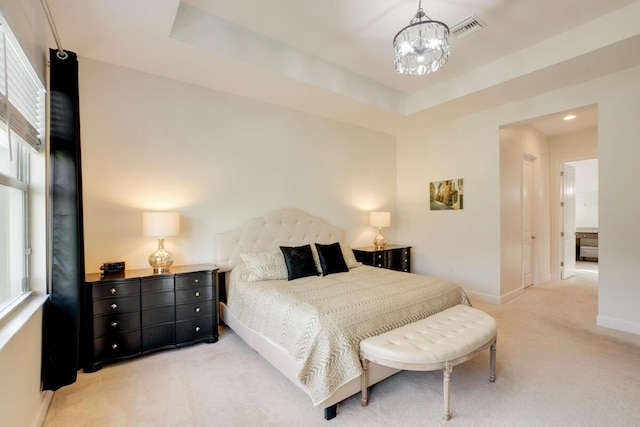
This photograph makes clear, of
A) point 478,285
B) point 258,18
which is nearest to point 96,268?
point 258,18

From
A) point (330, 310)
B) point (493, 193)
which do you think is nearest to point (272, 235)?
point (330, 310)

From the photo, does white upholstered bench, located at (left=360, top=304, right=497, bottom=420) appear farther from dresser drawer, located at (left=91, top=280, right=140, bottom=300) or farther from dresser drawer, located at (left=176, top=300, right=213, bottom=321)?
dresser drawer, located at (left=91, top=280, right=140, bottom=300)

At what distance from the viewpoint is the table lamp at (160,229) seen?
2.94 m

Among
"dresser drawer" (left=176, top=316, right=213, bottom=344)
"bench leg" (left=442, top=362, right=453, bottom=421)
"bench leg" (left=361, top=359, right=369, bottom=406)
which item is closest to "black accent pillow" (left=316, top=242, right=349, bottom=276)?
"dresser drawer" (left=176, top=316, right=213, bottom=344)

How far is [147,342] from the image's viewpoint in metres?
2.83

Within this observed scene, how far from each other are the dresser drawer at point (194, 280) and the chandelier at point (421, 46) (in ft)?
8.99

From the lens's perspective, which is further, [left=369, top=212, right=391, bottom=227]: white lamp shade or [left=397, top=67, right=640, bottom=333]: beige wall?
[left=369, top=212, right=391, bottom=227]: white lamp shade

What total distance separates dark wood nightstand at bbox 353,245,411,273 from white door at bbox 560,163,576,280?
336 centimetres

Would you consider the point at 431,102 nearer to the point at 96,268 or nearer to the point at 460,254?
the point at 460,254

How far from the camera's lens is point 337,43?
3.28m

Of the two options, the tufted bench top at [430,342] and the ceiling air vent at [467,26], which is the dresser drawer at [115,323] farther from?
the ceiling air vent at [467,26]

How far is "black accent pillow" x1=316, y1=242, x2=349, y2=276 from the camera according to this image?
362cm

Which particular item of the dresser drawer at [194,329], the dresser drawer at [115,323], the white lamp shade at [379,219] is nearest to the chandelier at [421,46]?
the white lamp shade at [379,219]

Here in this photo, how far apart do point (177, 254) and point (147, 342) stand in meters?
0.94
